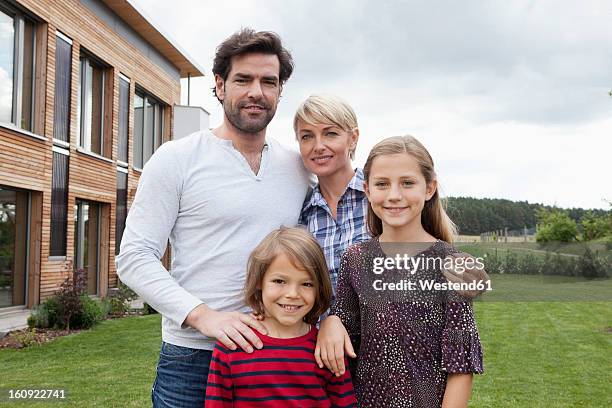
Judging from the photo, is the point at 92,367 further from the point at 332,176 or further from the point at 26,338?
the point at 332,176

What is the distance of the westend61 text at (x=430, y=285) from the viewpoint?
6.98 ft

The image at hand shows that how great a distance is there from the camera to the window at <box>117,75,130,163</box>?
57.4ft

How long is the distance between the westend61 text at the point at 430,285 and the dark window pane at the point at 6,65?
11.8m

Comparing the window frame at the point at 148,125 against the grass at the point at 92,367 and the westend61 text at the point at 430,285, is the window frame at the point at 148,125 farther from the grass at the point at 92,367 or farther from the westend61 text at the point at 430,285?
the westend61 text at the point at 430,285

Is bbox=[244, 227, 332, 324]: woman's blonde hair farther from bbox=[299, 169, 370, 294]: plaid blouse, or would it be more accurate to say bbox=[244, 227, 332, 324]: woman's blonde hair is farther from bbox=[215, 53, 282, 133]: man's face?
bbox=[215, 53, 282, 133]: man's face

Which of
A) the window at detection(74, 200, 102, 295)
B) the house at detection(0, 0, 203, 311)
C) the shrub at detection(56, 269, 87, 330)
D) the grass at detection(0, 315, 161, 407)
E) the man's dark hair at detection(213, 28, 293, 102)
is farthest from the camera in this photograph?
the window at detection(74, 200, 102, 295)

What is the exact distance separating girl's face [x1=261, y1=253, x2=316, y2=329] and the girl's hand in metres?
0.12

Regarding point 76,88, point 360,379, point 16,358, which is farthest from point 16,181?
point 360,379

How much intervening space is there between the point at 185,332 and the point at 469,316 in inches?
43.6


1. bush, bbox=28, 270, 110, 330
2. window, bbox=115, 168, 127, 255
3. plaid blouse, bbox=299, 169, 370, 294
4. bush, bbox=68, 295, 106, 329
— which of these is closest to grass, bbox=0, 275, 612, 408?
bush, bbox=68, 295, 106, 329

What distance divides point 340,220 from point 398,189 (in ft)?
1.80

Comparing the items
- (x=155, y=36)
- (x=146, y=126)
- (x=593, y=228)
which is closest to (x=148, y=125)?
(x=146, y=126)

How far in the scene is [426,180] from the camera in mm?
2309

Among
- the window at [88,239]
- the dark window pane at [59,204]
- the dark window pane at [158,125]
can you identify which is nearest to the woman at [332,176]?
the dark window pane at [59,204]
